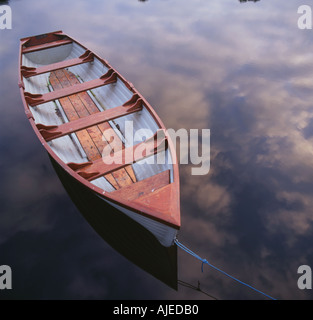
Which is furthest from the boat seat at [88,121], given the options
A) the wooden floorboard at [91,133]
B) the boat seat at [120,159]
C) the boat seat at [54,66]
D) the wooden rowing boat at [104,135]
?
the boat seat at [54,66]

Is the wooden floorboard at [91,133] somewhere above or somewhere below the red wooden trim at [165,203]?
above

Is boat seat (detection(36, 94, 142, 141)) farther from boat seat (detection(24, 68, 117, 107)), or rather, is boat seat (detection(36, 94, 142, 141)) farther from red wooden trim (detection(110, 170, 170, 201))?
red wooden trim (detection(110, 170, 170, 201))

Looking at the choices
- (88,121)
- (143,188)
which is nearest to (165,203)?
(143,188)

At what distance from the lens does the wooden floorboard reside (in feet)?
22.2

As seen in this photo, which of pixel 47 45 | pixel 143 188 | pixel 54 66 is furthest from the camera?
pixel 47 45

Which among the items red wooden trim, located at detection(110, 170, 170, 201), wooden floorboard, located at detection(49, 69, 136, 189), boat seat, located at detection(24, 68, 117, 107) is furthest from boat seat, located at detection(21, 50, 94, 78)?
red wooden trim, located at detection(110, 170, 170, 201)

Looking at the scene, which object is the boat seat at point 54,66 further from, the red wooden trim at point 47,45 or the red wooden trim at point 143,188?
the red wooden trim at point 143,188

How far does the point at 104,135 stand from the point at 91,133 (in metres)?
0.41

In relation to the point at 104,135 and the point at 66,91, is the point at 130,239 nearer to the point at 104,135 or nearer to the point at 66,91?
the point at 104,135

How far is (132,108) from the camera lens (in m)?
7.74

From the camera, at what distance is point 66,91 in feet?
28.0

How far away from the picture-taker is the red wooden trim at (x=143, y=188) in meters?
5.29

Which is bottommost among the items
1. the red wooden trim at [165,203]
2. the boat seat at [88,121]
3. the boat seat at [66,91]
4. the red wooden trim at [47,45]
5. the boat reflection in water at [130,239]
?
the boat reflection in water at [130,239]
